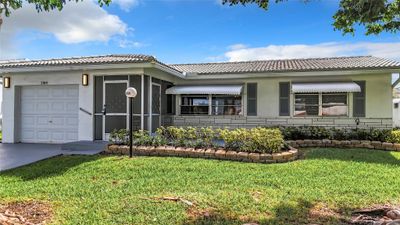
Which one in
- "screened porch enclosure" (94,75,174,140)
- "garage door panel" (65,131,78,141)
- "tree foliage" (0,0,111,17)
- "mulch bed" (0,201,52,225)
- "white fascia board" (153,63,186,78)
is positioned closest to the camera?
"mulch bed" (0,201,52,225)

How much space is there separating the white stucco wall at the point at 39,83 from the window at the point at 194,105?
6.57 m

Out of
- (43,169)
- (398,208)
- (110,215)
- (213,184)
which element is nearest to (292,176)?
(213,184)

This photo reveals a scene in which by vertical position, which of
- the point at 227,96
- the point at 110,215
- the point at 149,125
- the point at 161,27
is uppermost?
the point at 161,27

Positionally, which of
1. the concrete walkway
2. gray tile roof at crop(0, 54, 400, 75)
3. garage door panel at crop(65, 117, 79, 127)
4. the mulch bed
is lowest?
the mulch bed

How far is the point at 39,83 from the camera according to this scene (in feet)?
56.8

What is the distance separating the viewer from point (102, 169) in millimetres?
10352

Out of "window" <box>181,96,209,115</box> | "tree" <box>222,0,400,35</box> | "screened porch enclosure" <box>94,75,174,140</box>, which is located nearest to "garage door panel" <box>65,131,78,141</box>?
"screened porch enclosure" <box>94,75,174,140</box>

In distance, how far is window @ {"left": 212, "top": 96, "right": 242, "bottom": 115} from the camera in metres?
20.5

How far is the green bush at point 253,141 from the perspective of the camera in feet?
40.5

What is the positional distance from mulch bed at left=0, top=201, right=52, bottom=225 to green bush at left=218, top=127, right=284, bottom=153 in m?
7.46

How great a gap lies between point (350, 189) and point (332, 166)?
2.88m

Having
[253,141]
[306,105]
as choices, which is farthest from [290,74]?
[253,141]

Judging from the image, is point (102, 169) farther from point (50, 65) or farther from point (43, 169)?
point (50, 65)

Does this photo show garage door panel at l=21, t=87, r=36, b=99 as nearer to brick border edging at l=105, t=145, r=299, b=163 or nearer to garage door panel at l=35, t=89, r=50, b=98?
garage door panel at l=35, t=89, r=50, b=98
